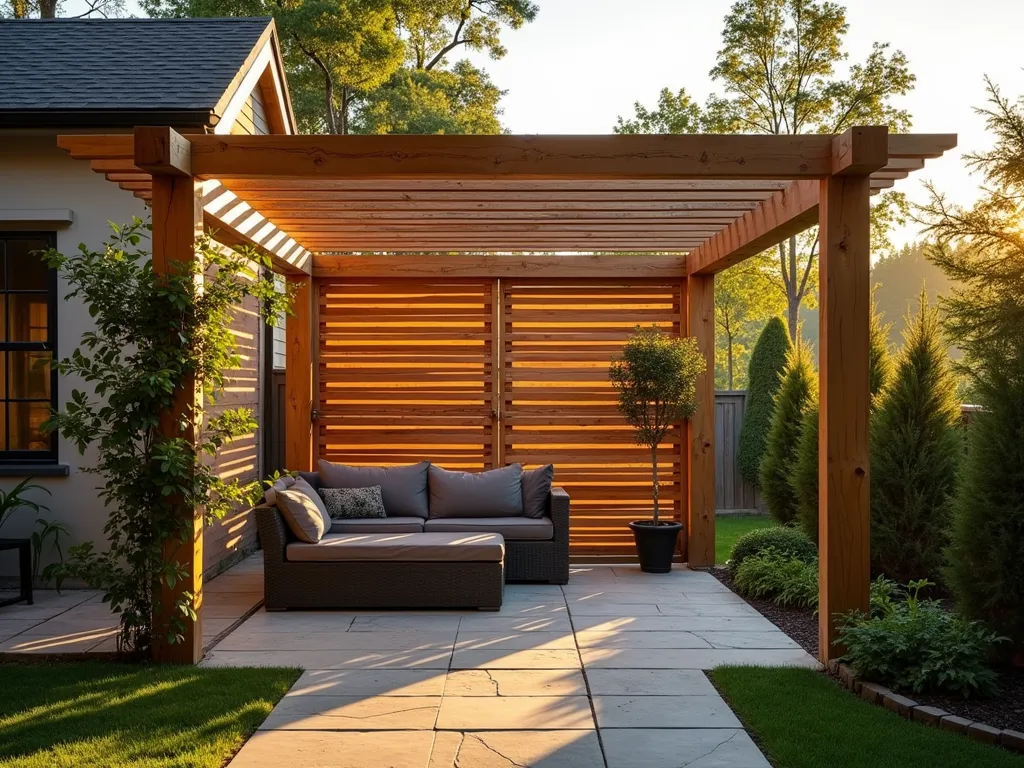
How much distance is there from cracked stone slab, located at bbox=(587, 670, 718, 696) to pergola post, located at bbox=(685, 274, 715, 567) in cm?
357

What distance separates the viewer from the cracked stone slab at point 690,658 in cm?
518

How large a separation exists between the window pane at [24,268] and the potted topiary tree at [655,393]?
4669 millimetres

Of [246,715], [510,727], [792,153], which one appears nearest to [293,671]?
[246,715]

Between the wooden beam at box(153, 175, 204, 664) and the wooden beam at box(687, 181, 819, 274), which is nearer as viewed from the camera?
the wooden beam at box(153, 175, 204, 664)

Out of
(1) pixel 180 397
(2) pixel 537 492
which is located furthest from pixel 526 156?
(2) pixel 537 492

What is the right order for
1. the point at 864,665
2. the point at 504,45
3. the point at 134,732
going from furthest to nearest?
the point at 504,45 < the point at 864,665 < the point at 134,732

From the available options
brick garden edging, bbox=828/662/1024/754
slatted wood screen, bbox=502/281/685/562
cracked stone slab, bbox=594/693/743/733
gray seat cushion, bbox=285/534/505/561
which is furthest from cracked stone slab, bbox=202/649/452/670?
slatted wood screen, bbox=502/281/685/562

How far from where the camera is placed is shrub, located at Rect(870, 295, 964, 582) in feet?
23.0

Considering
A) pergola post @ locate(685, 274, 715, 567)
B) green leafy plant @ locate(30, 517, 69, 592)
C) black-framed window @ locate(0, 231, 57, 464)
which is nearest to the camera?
green leafy plant @ locate(30, 517, 69, 592)

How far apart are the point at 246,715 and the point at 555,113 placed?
18243 millimetres

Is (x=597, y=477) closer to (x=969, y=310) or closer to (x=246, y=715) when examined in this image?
(x=969, y=310)

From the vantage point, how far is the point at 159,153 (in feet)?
16.0

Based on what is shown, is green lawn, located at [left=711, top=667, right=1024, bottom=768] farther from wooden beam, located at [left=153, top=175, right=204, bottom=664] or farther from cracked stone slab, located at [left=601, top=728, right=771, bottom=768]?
wooden beam, located at [left=153, top=175, right=204, bottom=664]

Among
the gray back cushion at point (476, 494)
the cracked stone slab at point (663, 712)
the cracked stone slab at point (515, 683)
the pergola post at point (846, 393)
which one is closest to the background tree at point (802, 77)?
the gray back cushion at point (476, 494)
